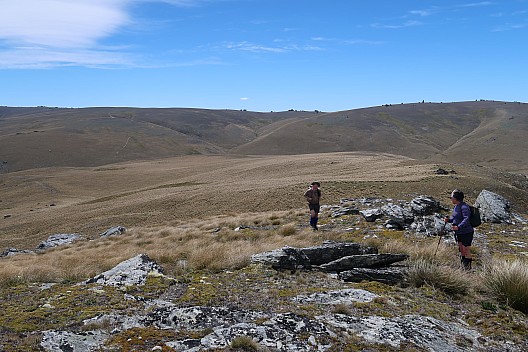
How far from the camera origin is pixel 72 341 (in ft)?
19.8

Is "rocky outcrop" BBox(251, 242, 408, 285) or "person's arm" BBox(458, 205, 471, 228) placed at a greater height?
"person's arm" BBox(458, 205, 471, 228)

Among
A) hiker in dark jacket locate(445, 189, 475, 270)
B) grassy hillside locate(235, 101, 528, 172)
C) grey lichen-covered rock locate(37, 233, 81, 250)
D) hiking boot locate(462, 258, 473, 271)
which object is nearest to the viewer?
hiking boot locate(462, 258, 473, 271)

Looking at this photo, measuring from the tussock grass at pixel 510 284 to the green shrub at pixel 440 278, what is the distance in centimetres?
45

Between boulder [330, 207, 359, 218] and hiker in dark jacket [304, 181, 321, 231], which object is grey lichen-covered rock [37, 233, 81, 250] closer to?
hiker in dark jacket [304, 181, 321, 231]

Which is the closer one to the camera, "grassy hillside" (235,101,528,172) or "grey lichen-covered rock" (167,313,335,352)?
"grey lichen-covered rock" (167,313,335,352)

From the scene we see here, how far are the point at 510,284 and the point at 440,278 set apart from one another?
49.2 inches

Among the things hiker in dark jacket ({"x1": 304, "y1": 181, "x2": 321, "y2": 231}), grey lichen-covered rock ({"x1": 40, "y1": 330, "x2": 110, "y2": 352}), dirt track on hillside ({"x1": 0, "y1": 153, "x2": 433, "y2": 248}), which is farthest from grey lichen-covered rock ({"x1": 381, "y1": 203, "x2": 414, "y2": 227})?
dirt track on hillside ({"x1": 0, "y1": 153, "x2": 433, "y2": 248})

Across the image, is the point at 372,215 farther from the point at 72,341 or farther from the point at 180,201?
the point at 180,201

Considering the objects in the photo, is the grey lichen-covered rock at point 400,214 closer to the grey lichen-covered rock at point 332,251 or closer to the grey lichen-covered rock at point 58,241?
the grey lichen-covered rock at point 332,251

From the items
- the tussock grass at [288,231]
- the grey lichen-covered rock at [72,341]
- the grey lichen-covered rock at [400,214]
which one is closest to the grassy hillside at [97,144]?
the tussock grass at [288,231]

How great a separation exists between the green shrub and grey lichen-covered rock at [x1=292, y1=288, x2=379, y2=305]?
55.9 inches

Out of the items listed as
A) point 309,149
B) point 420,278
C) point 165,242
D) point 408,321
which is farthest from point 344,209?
point 309,149

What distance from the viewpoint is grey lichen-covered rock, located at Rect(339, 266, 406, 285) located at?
30.4 feet

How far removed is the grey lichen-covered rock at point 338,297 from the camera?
779 cm
